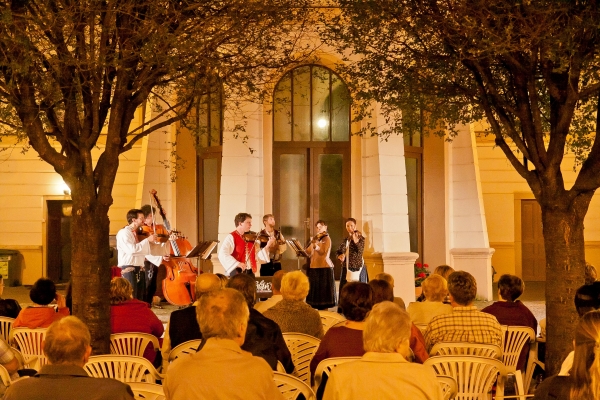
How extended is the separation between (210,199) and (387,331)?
1526 cm

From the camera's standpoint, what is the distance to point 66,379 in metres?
4.27

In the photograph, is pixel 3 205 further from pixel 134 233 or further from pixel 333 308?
pixel 333 308

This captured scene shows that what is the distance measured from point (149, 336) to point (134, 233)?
7812 mm

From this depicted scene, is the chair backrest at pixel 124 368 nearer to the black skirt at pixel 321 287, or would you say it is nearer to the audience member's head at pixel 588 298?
the audience member's head at pixel 588 298

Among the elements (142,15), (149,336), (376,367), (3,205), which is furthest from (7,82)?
(3,205)

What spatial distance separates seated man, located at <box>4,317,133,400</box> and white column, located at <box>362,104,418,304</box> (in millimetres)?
13068

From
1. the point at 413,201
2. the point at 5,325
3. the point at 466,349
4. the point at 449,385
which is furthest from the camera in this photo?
the point at 413,201

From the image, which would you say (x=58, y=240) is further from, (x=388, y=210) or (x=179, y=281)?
(x=388, y=210)

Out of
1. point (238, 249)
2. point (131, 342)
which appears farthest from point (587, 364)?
point (238, 249)

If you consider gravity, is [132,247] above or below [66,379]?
above

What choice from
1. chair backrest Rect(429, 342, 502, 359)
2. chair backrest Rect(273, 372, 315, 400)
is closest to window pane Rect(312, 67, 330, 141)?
chair backrest Rect(429, 342, 502, 359)

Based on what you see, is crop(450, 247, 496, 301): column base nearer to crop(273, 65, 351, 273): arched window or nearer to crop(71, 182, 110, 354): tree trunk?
crop(273, 65, 351, 273): arched window

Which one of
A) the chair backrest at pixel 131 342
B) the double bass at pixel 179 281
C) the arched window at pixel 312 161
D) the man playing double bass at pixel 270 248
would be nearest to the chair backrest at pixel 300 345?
the chair backrest at pixel 131 342

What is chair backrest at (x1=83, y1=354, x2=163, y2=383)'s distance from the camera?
588cm
